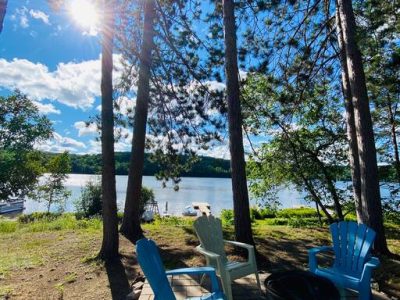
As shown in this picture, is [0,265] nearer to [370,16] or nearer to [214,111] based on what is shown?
[214,111]

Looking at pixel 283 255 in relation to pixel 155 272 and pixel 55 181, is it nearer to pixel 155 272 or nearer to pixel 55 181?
pixel 155 272

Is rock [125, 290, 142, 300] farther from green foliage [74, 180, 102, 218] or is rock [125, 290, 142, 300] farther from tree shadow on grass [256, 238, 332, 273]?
green foliage [74, 180, 102, 218]

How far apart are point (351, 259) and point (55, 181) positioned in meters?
24.4

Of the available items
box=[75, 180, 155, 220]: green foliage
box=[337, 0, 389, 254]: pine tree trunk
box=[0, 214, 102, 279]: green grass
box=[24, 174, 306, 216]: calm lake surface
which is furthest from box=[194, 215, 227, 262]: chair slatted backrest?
box=[75, 180, 155, 220]: green foliage

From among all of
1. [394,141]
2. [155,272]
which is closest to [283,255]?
[155,272]

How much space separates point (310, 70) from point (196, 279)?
5.21 metres

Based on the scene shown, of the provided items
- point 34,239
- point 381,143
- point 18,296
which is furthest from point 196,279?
point 381,143

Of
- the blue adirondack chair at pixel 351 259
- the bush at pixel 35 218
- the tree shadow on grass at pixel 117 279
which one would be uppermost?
the blue adirondack chair at pixel 351 259

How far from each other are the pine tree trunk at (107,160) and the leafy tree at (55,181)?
2034cm

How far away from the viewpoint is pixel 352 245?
3104mm

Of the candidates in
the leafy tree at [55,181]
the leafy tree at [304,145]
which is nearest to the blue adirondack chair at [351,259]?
the leafy tree at [304,145]

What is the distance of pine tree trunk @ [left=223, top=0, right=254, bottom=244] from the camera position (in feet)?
15.6

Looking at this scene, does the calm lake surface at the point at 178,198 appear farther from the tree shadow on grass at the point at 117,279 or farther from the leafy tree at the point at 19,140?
the tree shadow on grass at the point at 117,279

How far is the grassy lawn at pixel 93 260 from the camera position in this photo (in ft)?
12.1
